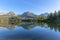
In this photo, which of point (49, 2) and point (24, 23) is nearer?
point (49, 2)

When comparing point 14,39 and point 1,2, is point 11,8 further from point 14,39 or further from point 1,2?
point 14,39

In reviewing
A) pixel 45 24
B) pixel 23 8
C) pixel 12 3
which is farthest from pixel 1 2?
pixel 45 24

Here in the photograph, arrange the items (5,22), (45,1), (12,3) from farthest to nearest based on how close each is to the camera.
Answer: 1. (5,22)
2. (12,3)
3. (45,1)

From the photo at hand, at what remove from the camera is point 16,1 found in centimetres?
524

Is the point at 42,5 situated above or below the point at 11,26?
above

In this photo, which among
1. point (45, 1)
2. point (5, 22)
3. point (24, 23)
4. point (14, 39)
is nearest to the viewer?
point (14, 39)

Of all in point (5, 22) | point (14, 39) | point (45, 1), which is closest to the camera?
point (14, 39)

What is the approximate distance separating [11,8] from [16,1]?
56 centimetres

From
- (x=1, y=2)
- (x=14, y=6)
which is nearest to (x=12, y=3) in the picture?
(x=14, y=6)

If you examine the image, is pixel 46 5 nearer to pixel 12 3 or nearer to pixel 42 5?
pixel 42 5

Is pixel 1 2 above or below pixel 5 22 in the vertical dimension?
above

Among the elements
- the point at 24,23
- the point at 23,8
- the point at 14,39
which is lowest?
the point at 14,39

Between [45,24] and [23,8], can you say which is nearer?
[23,8]

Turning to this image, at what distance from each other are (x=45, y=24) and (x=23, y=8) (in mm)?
2838
